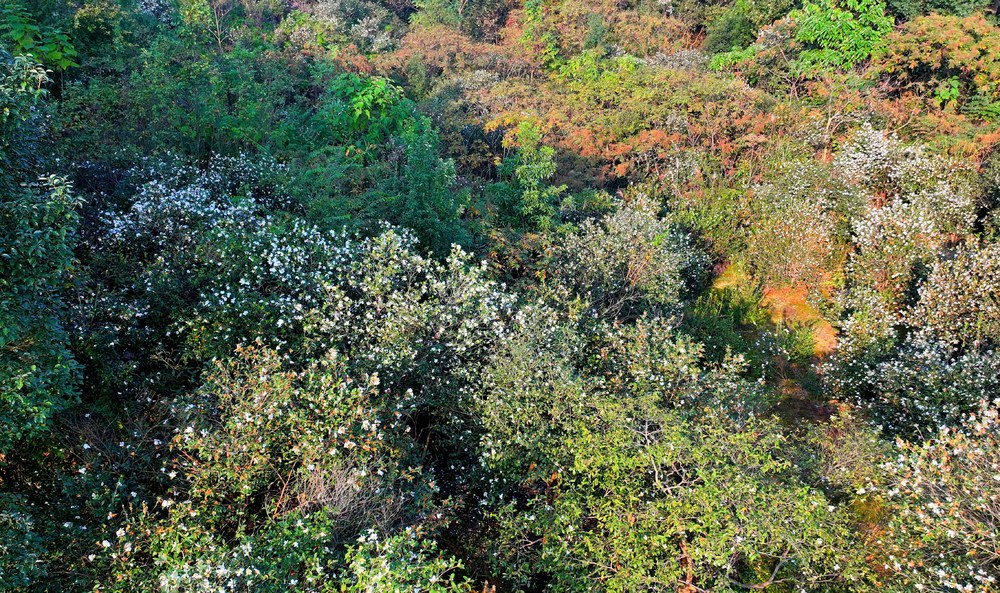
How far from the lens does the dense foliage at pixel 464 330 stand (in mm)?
5062

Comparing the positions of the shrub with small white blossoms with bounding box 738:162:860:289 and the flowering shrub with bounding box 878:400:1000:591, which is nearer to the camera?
the flowering shrub with bounding box 878:400:1000:591

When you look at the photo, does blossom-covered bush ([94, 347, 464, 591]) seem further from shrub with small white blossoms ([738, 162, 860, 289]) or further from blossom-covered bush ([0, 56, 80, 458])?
shrub with small white blossoms ([738, 162, 860, 289])

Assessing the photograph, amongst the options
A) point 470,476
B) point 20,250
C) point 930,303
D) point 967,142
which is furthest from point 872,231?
point 20,250

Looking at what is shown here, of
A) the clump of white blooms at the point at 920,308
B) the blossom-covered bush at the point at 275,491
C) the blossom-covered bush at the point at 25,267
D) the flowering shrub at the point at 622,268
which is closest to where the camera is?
the blossom-covered bush at the point at 275,491

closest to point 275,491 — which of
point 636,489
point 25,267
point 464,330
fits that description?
point 25,267

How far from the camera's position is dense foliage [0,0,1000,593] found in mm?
5062

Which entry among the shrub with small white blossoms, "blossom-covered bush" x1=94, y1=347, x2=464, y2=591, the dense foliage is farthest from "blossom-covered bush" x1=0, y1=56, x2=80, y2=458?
the shrub with small white blossoms

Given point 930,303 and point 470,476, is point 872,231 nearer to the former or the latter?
point 930,303

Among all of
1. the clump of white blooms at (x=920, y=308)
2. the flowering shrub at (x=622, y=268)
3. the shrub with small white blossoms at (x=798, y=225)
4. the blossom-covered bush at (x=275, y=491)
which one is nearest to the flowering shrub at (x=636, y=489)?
the blossom-covered bush at (x=275, y=491)

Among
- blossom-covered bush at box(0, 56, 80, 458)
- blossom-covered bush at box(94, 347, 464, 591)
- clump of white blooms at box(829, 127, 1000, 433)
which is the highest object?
blossom-covered bush at box(0, 56, 80, 458)

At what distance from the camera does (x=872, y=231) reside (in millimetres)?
14117

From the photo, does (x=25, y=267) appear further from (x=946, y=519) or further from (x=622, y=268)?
(x=622, y=268)

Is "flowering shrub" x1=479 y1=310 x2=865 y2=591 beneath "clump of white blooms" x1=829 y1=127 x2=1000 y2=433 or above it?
above

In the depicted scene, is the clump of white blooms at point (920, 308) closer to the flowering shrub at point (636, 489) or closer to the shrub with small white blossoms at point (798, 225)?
the shrub with small white blossoms at point (798, 225)
